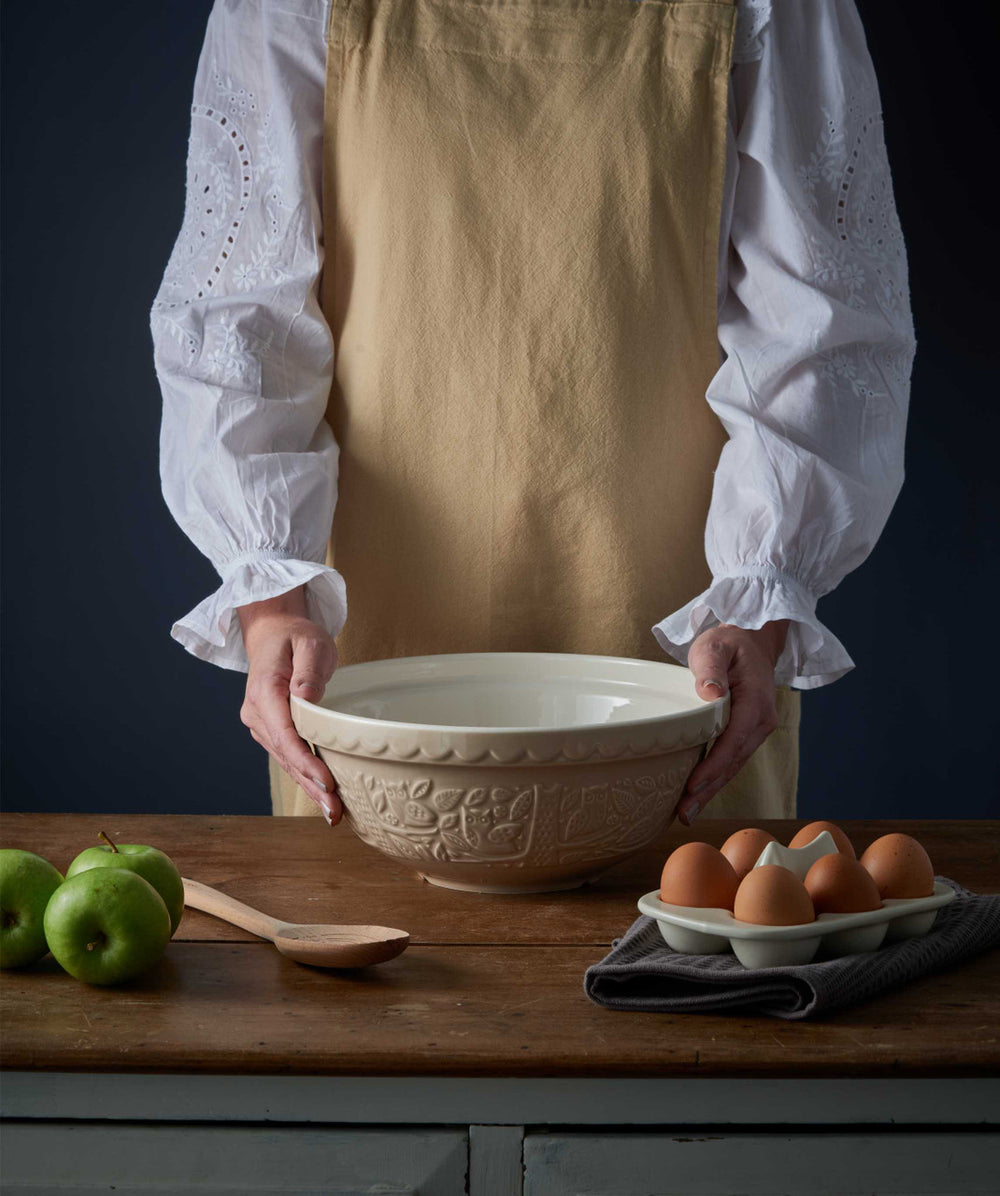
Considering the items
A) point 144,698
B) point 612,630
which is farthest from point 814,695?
point 144,698

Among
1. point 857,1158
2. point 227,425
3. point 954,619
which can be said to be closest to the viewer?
point 857,1158

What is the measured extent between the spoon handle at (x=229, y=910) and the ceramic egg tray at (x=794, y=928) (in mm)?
228

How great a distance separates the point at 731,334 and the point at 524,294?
0.67 ft

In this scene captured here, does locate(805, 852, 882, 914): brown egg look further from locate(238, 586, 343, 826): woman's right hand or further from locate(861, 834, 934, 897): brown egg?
locate(238, 586, 343, 826): woman's right hand

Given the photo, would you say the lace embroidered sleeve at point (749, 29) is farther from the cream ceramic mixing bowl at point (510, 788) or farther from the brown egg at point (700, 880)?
the brown egg at point (700, 880)

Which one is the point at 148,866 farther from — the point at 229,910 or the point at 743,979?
the point at 743,979

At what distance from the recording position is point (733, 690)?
1.00m

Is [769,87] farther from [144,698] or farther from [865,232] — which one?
[144,698]

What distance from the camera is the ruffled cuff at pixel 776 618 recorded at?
3.47 feet

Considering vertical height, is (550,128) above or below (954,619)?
above

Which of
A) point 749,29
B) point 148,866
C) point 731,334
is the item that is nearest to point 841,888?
point 148,866

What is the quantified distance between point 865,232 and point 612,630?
446 mm

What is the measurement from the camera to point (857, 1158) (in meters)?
0.64

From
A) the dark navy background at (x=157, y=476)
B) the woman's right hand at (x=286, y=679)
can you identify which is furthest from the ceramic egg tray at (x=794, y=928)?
the dark navy background at (x=157, y=476)
